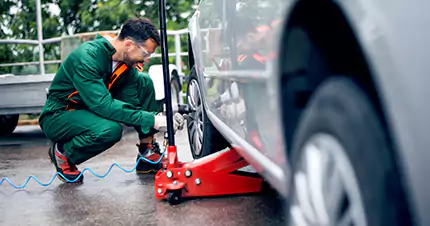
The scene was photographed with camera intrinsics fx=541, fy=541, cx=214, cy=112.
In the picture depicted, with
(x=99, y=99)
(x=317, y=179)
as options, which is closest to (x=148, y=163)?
(x=99, y=99)

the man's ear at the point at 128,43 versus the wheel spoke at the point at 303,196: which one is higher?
the man's ear at the point at 128,43

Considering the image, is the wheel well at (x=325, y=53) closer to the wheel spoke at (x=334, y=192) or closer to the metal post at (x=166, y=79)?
the wheel spoke at (x=334, y=192)

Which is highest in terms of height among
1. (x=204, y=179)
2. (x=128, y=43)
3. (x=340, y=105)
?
(x=128, y=43)

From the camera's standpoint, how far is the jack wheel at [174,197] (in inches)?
101

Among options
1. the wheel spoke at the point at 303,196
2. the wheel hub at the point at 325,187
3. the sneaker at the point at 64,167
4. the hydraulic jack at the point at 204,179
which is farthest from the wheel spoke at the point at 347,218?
the sneaker at the point at 64,167

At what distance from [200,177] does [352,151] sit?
1.74 meters

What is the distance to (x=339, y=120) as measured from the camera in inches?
38.5

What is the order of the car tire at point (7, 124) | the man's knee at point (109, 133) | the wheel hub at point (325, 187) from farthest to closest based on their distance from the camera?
the car tire at point (7, 124) → the man's knee at point (109, 133) → the wheel hub at point (325, 187)

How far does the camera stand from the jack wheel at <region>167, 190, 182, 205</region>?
8.44ft

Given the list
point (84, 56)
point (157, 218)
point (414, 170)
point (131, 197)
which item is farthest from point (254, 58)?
point (84, 56)

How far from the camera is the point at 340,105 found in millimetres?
984

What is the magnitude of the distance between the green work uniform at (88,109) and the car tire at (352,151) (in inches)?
82.4

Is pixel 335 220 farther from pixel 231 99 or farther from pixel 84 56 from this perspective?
pixel 84 56

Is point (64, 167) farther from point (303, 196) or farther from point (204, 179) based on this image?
point (303, 196)
